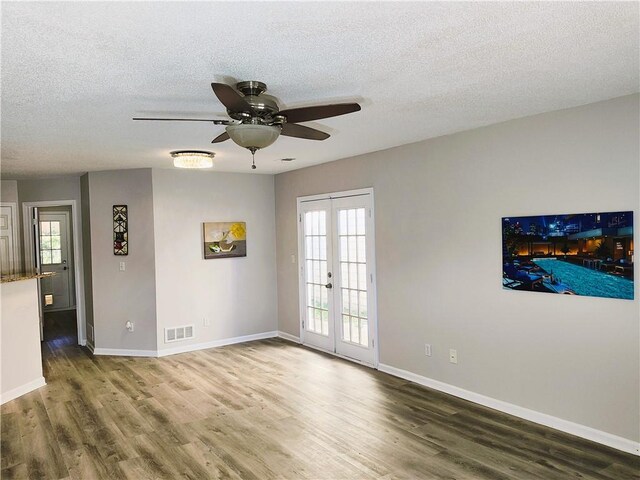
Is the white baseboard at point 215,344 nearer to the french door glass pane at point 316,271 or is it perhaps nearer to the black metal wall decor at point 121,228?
the french door glass pane at point 316,271

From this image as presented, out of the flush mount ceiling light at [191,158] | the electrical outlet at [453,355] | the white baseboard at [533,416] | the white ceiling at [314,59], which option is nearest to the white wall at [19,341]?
the white ceiling at [314,59]

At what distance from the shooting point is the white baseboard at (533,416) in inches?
125

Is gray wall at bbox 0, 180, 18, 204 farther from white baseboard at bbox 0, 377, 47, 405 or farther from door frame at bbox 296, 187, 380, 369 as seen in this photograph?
door frame at bbox 296, 187, 380, 369

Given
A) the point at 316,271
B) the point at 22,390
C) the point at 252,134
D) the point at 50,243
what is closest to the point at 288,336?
the point at 316,271

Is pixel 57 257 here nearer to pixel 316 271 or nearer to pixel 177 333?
pixel 177 333

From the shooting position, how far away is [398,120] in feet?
12.0

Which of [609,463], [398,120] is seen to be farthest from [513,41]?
[609,463]

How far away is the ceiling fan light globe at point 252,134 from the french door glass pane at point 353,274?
2818 millimetres

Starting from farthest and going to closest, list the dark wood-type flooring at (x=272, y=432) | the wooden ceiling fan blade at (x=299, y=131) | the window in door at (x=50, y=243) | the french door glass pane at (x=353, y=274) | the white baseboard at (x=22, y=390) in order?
1. the window in door at (x=50, y=243)
2. the french door glass pane at (x=353, y=274)
3. the white baseboard at (x=22, y=390)
4. the dark wood-type flooring at (x=272, y=432)
5. the wooden ceiling fan blade at (x=299, y=131)

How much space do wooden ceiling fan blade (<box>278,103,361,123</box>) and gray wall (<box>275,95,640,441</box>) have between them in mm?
1896

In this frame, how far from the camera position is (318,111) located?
259 centimetres

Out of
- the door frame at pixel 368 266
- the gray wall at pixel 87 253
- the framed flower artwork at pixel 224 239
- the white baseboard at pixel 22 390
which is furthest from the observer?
the framed flower artwork at pixel 224 239

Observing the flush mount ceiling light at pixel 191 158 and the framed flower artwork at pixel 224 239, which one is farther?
the framed flower artwork at pixel 224 239

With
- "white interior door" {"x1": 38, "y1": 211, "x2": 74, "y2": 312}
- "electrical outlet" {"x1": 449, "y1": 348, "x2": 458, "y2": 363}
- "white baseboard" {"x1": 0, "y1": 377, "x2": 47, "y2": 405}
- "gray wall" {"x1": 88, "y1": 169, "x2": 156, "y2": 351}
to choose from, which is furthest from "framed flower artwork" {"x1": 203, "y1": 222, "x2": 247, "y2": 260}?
"white interior door" {"x1": 38, "y1": 211, "x2": 74, "y2": 312}
